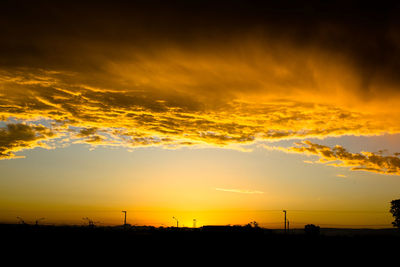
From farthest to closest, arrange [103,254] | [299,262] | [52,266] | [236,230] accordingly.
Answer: [236,230] < [103,254] < [299,262] < [52,266]

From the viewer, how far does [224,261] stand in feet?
128

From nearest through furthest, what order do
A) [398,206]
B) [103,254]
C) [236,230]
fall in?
[103,254] < [236,230] < [398,206]

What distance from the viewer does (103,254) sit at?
4306 centimetres

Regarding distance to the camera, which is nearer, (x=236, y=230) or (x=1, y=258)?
(x=1, y=258)

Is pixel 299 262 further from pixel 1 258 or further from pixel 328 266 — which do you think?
pixel 1 258

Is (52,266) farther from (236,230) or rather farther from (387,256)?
(236,230)

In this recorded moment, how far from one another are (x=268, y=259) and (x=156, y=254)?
13.7 metres

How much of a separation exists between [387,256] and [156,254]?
29156 millimetres

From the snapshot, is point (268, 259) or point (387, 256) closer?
point (268, 259)

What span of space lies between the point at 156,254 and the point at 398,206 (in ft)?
416

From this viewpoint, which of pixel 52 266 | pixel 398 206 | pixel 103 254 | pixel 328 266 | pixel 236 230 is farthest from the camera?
pixel 398 206

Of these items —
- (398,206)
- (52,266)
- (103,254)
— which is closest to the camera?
(52,266)

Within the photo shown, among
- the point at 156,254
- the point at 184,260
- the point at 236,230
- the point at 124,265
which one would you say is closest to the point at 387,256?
the point at 184,260

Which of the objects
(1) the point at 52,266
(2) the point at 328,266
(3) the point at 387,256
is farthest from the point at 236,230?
(1) the point at 52,266
